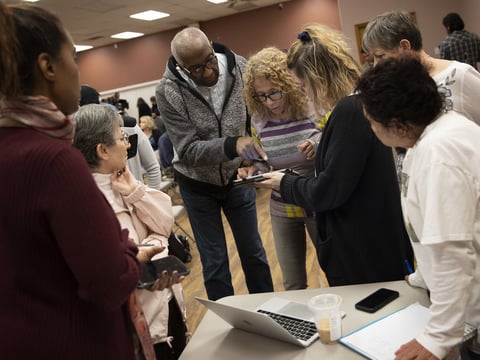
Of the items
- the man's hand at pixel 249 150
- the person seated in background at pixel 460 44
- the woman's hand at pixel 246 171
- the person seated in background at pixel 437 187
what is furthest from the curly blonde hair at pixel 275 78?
the person seated in background at pixel 460 44

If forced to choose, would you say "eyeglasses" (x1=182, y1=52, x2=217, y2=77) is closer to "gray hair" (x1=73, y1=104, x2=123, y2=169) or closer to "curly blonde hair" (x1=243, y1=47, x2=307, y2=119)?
"curly blonde hair" (x1=243, y1=47, x2=307, y2=119)

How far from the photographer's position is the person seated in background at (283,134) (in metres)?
2.07

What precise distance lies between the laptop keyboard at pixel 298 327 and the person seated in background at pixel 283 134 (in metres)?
0.85

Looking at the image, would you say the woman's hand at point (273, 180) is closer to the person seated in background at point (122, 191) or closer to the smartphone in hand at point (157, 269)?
the person seated in background at point (122, 191)

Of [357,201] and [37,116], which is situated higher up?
[37,116]

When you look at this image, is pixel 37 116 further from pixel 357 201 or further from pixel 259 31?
pixel 259 31

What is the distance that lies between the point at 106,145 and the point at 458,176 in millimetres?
1162

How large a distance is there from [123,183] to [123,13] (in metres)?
8.23

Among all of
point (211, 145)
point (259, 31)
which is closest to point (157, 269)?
point (211, 145)

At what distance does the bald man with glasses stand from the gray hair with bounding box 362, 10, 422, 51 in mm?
679

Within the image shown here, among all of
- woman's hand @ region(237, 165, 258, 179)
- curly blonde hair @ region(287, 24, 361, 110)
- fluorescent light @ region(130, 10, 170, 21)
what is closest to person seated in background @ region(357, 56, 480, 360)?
curly blonde hair @ region(287, 24, 361, 110)

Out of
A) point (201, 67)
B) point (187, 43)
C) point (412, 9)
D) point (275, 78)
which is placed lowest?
point (275, 78)

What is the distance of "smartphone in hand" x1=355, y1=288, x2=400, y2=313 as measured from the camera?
132cm

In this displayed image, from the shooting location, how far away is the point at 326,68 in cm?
170
